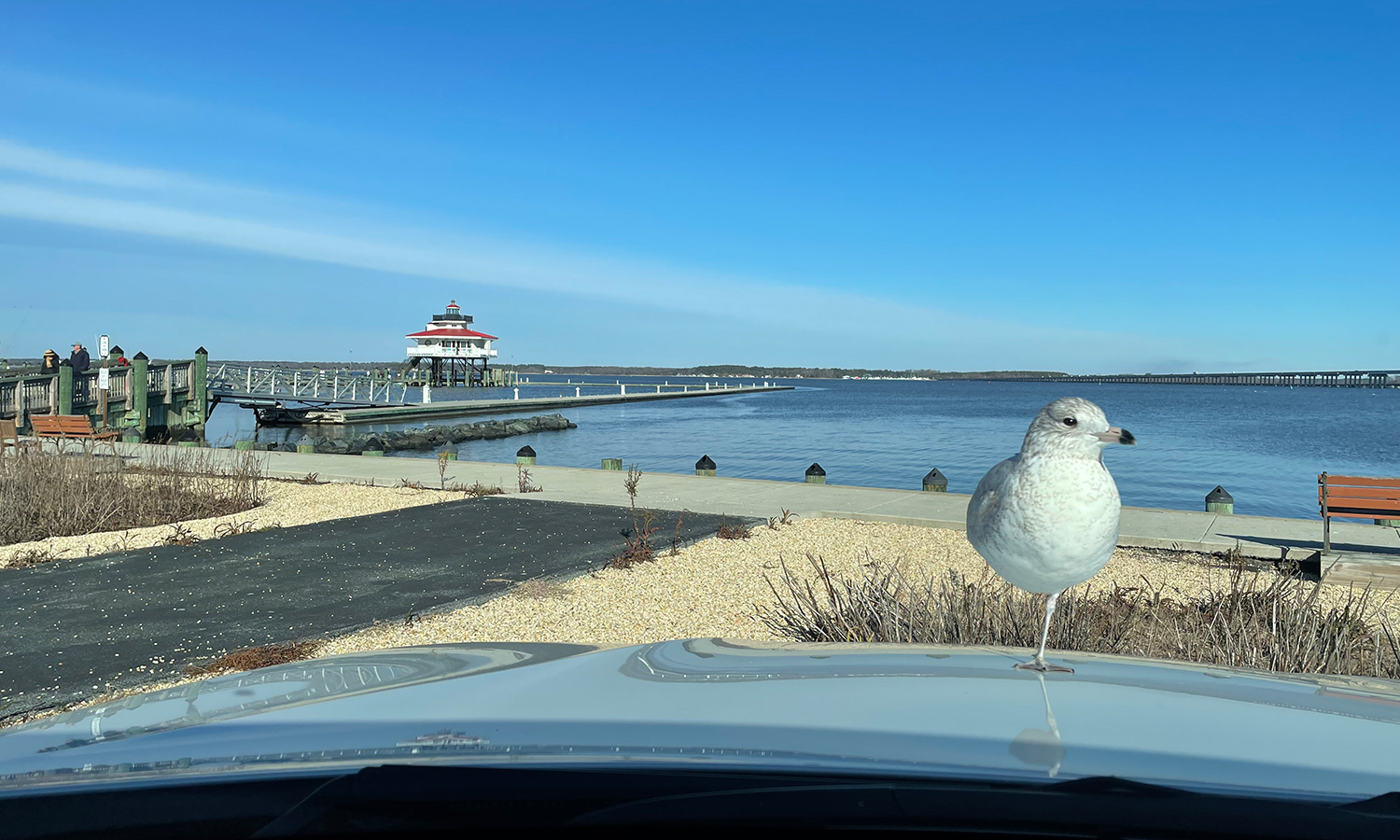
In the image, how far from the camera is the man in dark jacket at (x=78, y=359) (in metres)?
25.1

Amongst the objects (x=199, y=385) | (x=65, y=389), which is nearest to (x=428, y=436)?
(x=199, y=385)

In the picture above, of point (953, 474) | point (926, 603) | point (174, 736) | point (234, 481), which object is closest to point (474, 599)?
point (926, 603)

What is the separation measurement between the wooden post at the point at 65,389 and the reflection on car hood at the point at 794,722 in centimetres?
2669

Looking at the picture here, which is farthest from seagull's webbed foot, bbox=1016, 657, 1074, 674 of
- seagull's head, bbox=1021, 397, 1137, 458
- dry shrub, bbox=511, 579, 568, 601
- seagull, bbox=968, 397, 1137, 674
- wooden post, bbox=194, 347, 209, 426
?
wooden post, bbox=194, 347, 209, 426

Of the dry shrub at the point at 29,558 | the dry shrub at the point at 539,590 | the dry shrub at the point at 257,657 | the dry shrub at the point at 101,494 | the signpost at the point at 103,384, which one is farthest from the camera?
the signpost at the point at 103,384

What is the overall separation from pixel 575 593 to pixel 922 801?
6426mm

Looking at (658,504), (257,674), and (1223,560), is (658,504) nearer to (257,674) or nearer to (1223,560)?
(1223,560)

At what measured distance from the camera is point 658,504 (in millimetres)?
12477

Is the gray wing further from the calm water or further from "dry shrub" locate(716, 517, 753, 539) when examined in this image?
the calm water

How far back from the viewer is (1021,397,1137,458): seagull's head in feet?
6.42

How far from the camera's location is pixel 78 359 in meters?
25.3

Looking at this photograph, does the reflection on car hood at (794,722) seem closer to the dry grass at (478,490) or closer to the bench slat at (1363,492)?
the bench slat at (1363,492)

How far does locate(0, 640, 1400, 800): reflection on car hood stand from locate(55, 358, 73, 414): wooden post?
2669 centimetres

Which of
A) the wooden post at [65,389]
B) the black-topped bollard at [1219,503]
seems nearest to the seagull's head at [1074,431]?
the black-topped bollard at [1219,503]
